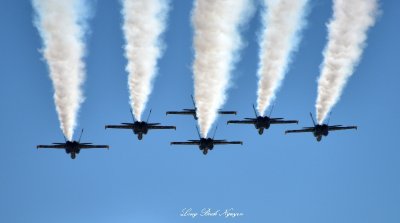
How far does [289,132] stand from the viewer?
8150cm

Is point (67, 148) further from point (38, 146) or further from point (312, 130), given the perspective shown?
point (312, 130)

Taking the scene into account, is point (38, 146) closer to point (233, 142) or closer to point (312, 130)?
point (233, 142)

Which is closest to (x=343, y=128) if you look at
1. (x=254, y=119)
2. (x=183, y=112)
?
(x=254, y=119)

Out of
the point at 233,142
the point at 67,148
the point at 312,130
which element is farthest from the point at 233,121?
the point at 67,148

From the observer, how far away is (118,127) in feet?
262

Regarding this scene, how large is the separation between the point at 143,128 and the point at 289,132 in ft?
45.9

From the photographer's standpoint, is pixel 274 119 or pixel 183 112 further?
pixel 183 112

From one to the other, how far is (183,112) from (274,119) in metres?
10.9

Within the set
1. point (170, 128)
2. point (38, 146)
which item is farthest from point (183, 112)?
point (38, 146)

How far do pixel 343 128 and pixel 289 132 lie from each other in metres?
5.63

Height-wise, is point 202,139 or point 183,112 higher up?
point 183,112

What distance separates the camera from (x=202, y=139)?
77.5m

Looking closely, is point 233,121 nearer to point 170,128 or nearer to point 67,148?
point 170,128

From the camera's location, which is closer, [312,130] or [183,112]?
[312,130]
